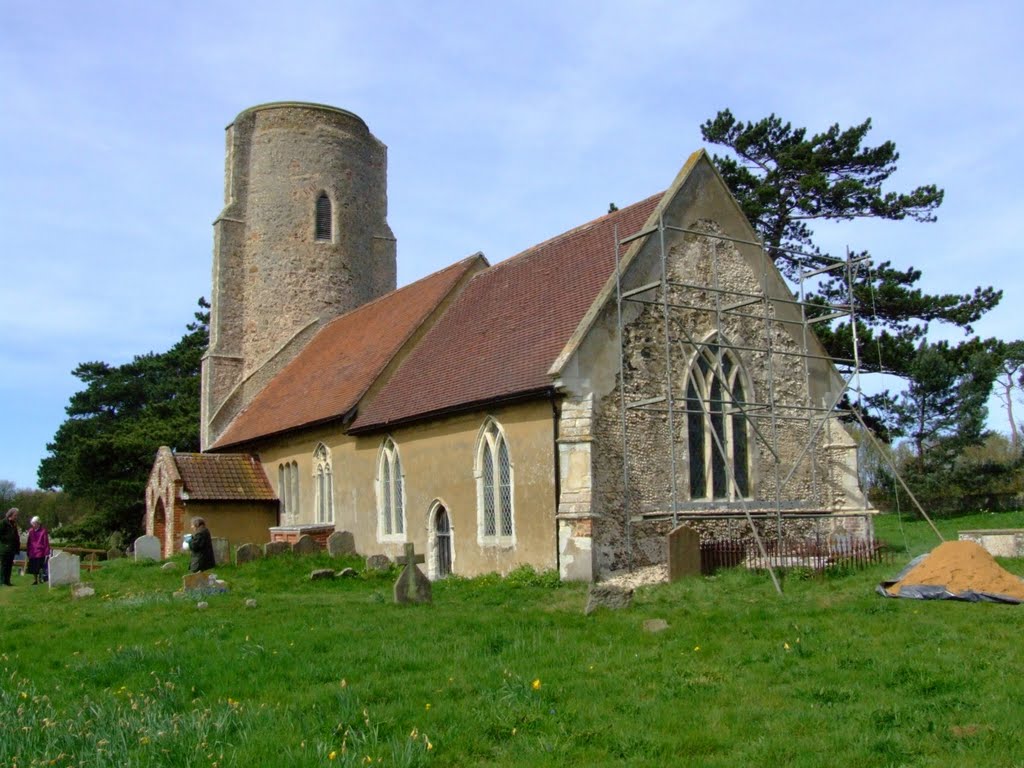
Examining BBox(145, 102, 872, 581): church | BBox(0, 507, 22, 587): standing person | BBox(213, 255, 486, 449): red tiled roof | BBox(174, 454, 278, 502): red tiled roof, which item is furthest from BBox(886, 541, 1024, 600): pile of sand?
BBox(174, 454, 278, 502): red tiled roof

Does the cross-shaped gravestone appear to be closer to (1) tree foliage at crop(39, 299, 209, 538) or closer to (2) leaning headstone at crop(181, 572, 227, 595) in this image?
(2) leaning headstone at crop(181, 572, 227, 595)

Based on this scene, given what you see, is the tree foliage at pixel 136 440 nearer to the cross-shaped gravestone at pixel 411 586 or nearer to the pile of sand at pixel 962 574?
the cross-shaped gravestone at pixel 411 586

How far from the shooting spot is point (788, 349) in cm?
1966

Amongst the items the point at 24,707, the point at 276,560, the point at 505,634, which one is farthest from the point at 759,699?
the point at 276,560

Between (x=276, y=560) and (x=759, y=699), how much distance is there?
14.0 metres

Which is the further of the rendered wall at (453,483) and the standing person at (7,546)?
the standing person at (7,546)

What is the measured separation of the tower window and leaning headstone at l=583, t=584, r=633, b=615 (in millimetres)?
22826

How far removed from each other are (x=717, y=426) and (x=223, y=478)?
563 inches

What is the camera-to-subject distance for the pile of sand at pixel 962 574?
460 inches

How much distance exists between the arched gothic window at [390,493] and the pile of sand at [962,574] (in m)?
10.7

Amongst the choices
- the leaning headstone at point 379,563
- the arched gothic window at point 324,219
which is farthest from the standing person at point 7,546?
the arched gothic window at point 324,219

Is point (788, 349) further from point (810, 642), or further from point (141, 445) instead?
point (141, 445)

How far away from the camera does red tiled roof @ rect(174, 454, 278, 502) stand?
25688mm

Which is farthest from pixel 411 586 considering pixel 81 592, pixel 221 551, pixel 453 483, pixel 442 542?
pixel 221 551
